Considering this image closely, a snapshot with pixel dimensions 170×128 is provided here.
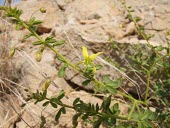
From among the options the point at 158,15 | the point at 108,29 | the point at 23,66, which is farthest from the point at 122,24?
the point at 23,66

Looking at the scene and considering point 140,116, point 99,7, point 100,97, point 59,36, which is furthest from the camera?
point 99,7

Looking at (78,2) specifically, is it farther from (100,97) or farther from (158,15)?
(100,97)

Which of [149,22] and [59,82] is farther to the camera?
[149,22]

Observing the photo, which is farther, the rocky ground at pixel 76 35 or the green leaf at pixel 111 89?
the rocky ground at pixel 76 35

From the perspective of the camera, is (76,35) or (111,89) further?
(76,35)

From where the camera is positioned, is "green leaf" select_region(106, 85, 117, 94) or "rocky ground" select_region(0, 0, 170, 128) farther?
"rocky ground" select_region(0, 0, 170, 128)

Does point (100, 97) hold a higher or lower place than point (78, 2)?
lower

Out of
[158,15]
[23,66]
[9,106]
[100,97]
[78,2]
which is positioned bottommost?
[100,97]

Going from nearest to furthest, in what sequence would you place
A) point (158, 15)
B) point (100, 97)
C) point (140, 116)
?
point (140, 116) < point (100, 97) < point (158, 15)
